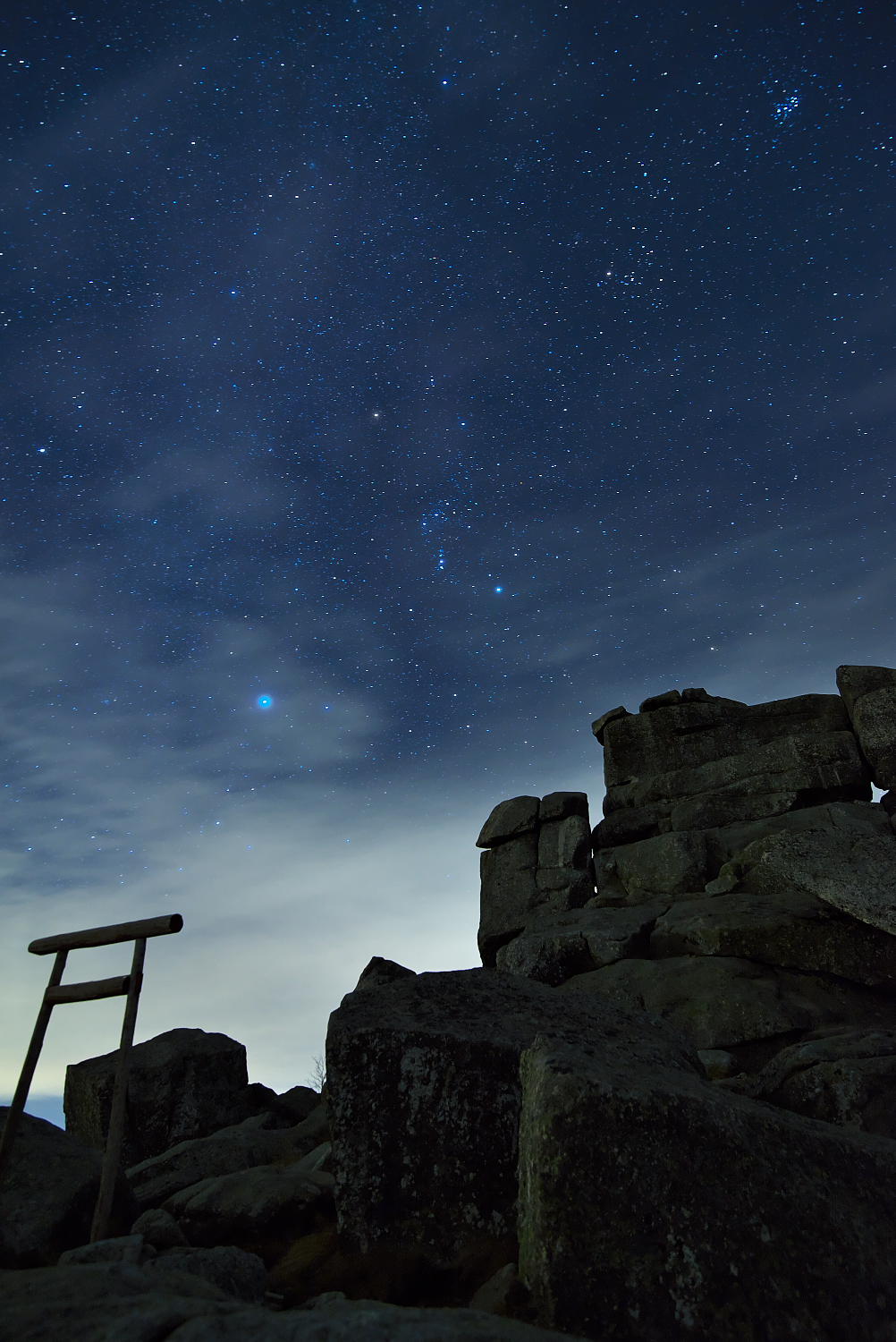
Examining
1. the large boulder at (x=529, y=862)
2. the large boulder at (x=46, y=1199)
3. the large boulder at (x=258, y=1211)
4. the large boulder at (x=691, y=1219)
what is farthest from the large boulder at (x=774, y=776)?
the large boulder at (x=46, y=1199)

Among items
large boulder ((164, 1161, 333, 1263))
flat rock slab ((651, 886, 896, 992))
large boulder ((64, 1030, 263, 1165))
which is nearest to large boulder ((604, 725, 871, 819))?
flat rock slab ((651, 886, 896, 992))

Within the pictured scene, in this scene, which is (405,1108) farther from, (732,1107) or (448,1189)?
(732,1107)

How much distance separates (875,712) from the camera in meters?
19.6

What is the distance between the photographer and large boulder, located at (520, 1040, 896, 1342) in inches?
173

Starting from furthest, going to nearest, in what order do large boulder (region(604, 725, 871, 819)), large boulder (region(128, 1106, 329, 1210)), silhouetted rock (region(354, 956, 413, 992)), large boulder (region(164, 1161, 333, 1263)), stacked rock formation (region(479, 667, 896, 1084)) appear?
large boulder (region(604, 725, 871, 819)) < silhouetted rock (region(354, 956, 413, 992)) < stacked rock formation (region(479, 667, 896, 1084)) < large boulder (region(128, 1106, 329, 1210)) < large boulder (region(164, 1161, 333, 1263))

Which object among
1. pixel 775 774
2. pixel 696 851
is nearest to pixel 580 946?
pixel 696 851

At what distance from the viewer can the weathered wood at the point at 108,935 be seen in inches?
359

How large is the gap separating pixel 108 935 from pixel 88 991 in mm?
629

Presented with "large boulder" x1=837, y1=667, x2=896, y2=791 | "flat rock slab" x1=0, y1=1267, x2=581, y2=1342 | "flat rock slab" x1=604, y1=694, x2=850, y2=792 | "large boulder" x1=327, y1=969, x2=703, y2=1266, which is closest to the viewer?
"flat rock slab" x1=0, y1=1267, x2=581, y2=1342

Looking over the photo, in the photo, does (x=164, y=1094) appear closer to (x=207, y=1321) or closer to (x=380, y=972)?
(x=380, y=972)

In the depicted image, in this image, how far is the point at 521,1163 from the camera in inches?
208

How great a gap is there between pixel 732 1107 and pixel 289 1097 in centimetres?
1273

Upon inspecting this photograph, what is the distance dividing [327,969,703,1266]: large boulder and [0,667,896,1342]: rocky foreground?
0.07ft

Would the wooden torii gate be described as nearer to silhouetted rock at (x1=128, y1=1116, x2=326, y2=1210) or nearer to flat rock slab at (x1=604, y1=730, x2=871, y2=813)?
silhouetted rock at (x1=128, y1=1116, x2=326, y2=1210)
